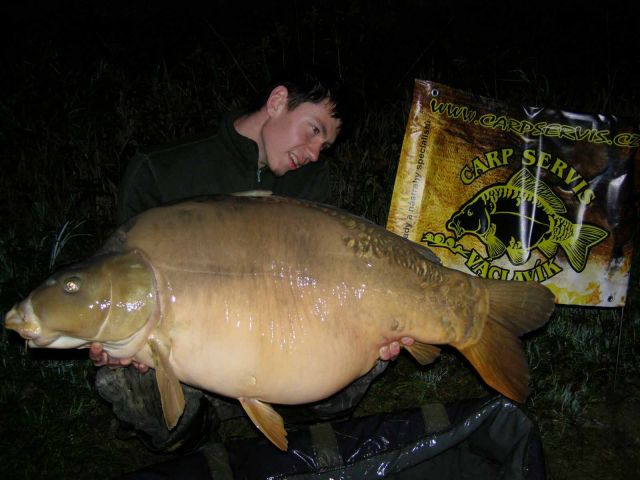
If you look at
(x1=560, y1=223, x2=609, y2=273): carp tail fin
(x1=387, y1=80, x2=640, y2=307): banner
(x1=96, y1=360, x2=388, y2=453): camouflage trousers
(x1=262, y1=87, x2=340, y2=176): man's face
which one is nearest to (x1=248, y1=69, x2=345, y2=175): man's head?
(x1=262, y1=87, x2=340, y2=176): man's face

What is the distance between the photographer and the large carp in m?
1.61

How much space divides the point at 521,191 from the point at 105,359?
1.96m

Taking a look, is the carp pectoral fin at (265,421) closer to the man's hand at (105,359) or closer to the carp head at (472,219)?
the man's hand at (105,359)

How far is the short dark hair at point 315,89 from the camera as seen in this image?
2291mm

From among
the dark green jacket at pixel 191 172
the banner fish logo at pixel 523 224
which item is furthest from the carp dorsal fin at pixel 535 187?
the dark green jacket at pixel 191 172

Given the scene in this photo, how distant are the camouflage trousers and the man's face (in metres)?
0.87

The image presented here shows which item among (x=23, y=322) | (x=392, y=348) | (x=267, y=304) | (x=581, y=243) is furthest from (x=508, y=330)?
(x=23, y=322)

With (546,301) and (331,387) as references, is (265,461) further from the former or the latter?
(546,301)

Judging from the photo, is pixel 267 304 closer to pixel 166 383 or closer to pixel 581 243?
pixel 166 383

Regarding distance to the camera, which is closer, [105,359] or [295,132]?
[105,359]

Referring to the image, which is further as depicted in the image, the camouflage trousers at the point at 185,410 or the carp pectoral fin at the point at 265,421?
the camouflage trousers at the point at 185,410

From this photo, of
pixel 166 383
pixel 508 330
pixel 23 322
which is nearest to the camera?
pixel 23 322

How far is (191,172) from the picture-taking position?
235 cm

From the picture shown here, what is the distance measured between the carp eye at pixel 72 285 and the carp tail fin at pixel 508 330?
3.98 ft
